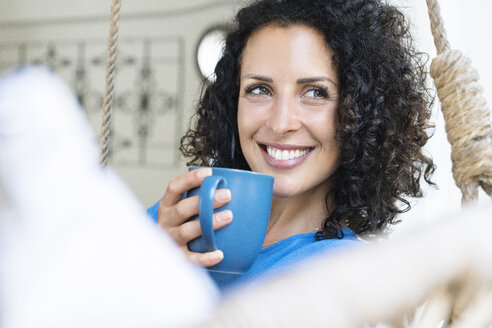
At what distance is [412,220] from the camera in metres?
1.25

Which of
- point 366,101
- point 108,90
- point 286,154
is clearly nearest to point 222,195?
point 108,90

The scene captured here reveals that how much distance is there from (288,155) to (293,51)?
0.16 meters

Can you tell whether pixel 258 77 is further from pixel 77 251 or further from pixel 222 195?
pixel 77 251

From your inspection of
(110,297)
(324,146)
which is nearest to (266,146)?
(324,146)

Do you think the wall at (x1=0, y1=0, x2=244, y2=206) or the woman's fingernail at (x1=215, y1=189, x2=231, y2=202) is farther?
the wall at (x1=0, y1=0, x2=244, y2=206)

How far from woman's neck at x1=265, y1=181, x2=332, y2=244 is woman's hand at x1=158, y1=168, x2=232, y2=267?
0.26 m

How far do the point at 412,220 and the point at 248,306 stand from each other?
1.17 meters

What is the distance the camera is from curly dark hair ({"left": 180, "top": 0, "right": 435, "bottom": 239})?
0.76 metres

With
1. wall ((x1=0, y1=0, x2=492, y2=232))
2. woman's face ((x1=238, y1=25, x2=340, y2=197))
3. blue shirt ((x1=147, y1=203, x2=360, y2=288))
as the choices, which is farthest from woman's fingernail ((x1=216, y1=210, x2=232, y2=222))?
wall ((x1=0, y1=0, x2=492, y2=232))

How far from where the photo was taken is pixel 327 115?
29.8 inches

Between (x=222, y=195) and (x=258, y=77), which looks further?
(x=258, y=77)

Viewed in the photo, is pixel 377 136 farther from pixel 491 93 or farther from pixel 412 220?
pixel 412 220

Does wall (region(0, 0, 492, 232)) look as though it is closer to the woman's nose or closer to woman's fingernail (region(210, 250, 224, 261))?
the woman's nose

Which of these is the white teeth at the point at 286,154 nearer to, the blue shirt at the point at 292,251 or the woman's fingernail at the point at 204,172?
the blue shirt at the point at 292,251
